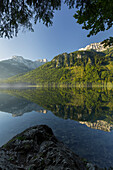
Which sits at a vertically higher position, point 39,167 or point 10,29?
point 10,29

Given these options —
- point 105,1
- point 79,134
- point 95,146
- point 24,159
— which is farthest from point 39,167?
point 105,1

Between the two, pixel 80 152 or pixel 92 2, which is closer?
pixel 92 2

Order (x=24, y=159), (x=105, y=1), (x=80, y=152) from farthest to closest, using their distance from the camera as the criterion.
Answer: (x=80, y=152) → (x=105, y=1) → (x=24, y=159)

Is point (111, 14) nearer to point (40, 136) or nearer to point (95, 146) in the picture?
point (40, 136)

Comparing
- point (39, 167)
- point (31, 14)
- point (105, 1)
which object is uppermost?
point (31, 14)

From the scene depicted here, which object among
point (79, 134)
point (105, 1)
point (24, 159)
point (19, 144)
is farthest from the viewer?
point (79, 134)

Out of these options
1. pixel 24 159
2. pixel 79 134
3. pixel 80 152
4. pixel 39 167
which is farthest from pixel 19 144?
pixel 79 134

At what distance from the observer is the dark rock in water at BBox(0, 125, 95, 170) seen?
139 inches

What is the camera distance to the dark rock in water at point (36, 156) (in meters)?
3.52

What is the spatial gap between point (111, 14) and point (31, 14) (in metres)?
6.58

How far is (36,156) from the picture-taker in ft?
14.6

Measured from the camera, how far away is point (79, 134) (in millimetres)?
11094

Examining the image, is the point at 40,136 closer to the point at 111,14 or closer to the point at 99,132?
the point at 99,132

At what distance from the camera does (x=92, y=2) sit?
22.2ft
